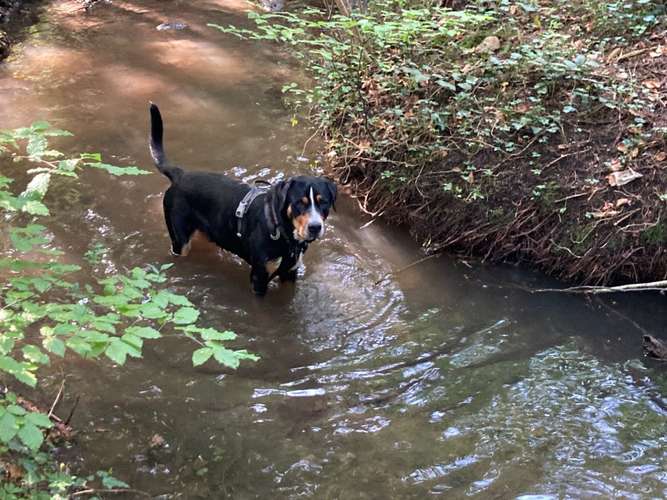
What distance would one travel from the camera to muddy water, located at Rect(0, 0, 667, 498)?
3492 mm

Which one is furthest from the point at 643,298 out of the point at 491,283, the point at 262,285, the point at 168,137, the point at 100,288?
the point at 168,137

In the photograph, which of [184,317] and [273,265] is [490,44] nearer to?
[273,265]

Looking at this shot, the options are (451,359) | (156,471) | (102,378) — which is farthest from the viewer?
(451,359)

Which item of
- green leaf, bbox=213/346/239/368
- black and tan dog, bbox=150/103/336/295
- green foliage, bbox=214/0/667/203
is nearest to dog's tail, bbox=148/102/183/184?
black and tan dog, bbox=150/103/336/295

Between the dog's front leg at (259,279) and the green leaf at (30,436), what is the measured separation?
281cm

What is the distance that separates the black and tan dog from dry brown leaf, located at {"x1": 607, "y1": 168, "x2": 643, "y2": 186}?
96.2 inches

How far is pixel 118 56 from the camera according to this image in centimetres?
948

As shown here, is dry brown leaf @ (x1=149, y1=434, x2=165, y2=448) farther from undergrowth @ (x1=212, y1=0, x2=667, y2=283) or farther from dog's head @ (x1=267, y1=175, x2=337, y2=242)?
undergrowth @ (x1=212, y1=0, x2=667, y2=283)

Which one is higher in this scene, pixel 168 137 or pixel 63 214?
pixel 168 137

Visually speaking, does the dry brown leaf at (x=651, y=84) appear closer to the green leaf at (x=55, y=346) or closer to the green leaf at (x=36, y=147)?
the green leaf at (x=36, y=147)

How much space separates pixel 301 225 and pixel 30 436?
8.72 feet

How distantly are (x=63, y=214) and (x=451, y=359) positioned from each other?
384 centimetres

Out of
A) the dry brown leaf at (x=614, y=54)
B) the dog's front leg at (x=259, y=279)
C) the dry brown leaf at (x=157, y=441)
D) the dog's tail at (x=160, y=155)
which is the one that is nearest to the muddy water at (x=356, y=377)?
the dry brown leaf at (x=157, y=441)

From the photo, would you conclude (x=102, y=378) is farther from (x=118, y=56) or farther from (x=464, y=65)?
(x=118, y=56)
